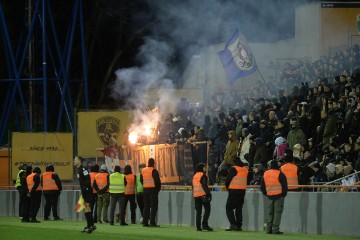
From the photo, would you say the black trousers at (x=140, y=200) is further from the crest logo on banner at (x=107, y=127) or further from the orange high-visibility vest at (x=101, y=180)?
the crest logo on banner at (x=107, y=127)

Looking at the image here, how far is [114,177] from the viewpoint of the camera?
34.1 m

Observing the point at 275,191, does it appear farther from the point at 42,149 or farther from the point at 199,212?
the point at 42,149

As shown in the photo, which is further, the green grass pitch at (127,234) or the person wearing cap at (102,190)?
the person wearing cap at (102,190)

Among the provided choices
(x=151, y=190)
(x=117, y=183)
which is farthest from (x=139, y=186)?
(x=151, y=190)

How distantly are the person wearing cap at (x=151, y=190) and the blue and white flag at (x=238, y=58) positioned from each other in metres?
8.17

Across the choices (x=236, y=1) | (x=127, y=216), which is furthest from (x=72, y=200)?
(x=236, y=1)

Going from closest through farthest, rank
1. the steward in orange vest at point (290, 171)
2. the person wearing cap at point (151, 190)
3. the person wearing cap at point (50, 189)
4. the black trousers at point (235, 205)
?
the steward in orange vest at point (290, 171) → the black trousers at point (235, 205) → the person wearing cap at point (151, 190) → the person wearing cap at point (50, 189)

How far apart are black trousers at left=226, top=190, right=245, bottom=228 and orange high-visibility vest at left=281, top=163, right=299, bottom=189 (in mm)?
1592

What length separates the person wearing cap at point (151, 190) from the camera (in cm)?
3200

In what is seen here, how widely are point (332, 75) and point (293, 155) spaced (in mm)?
6993

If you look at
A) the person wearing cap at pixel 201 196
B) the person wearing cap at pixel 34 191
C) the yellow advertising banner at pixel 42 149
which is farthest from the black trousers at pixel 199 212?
the yellow advertising banner at pixel 42 149

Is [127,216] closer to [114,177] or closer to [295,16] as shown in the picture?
[114,177]

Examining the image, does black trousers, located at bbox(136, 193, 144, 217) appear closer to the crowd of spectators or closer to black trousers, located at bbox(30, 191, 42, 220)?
the crowd of spectators

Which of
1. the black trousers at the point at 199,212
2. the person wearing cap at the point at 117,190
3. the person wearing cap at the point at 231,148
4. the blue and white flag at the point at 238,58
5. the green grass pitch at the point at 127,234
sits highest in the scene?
the blue and white flag at the point at 238,58
